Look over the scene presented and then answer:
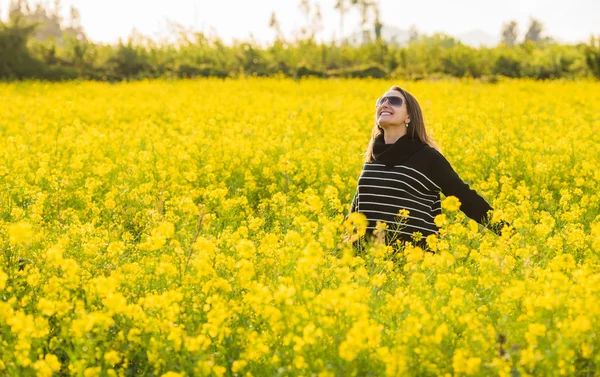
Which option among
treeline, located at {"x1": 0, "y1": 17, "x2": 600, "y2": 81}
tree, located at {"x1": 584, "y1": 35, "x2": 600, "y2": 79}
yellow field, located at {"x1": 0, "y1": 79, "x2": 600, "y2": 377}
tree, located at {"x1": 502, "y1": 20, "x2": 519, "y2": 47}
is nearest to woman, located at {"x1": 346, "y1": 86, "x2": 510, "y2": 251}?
yellow field, located at {"x1": 0, "y1": 79, "x2": 600, "y2": 377}

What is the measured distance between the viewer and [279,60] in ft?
82.4

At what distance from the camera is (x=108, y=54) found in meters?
25.6

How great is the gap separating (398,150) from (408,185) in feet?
0.94

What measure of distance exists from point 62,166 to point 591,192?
18.2 feet

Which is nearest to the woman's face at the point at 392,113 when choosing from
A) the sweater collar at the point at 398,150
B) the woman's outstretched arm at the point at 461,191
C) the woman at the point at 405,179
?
→ the woman at the point at 405,179

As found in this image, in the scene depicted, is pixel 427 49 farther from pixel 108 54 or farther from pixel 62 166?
pixel 62 166

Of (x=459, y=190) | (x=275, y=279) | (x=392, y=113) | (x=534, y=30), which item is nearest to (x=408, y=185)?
(x=459, y=190)

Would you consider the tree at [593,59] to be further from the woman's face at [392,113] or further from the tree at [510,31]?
the tree at [510,31]

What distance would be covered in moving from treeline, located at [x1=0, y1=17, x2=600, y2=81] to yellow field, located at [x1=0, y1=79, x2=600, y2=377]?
1640cm

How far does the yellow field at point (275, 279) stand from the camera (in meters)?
2.97

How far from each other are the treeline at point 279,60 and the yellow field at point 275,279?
16.4 meters

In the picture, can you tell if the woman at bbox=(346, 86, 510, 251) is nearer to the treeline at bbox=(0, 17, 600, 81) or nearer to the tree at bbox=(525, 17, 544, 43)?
the treeline at bbox=(0, 17, 600, 81)

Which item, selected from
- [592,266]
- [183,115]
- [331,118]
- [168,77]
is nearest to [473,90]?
[331,118]

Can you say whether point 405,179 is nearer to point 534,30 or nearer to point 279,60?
point 279,60
